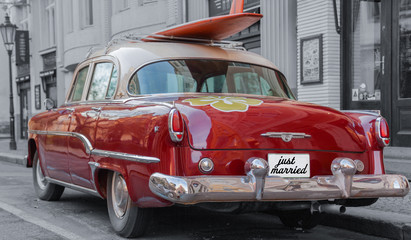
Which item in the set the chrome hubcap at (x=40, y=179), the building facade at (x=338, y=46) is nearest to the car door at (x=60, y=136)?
the chrome hubcap at (x=40, y=179)

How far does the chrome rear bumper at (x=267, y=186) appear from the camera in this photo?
3.82 m

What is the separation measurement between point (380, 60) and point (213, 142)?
24.5ft

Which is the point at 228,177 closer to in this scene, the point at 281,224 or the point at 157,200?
the point at 157,200

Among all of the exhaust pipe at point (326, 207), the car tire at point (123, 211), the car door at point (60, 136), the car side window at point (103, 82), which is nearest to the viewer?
the exhaust pipe at point (326, 207)

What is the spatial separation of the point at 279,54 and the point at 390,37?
2.78m

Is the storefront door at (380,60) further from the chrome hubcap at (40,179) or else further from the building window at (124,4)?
the building window at (124,4)

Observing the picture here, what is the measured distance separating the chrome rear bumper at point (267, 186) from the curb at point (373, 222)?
0.56 m

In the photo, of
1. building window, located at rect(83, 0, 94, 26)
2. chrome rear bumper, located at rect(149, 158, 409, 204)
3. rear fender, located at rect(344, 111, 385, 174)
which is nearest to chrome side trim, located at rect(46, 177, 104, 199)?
chrome rear bumper, located at rect(149, 158, 409, 204)

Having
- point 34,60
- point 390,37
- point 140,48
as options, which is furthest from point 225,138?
point 34,60

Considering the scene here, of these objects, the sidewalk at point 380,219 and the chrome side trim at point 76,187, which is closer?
the sidewalk at point 380,219

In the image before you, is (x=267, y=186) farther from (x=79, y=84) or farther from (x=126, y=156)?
(x=79, y=84)

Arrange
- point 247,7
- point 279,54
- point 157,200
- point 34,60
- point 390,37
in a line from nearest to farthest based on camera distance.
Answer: point 157,200 → point 390,37 → point 279,54 → point 247,7 → point 34,60

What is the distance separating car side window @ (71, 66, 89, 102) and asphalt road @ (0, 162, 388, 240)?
125 cm

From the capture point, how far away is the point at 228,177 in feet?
12.9
